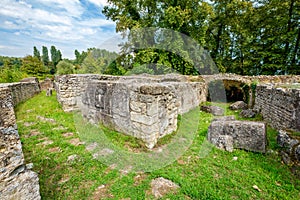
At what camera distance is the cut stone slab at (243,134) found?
3.17 meters

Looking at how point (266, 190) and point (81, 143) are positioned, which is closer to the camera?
point (266, 190)

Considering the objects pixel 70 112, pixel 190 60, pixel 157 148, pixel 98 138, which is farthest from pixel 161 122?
pixel 190 60

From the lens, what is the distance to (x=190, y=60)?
1540cm

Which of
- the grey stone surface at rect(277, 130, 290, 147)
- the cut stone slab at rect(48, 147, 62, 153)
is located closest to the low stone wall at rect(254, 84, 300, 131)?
the grey stone surface at rect(277, 130, 290, 147)

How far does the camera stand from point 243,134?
3312 millimetres

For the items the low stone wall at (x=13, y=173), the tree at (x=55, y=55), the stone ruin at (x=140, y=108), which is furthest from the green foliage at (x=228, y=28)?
the tree at (x=55, y=55)

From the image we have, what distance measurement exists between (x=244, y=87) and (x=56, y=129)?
10.2 m

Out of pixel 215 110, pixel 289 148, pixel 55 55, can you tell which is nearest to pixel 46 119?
pixel 215 110

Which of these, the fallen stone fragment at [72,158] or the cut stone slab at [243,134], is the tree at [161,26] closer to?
the cut stone slab at [243,134]

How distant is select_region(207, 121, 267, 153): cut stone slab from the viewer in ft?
10.4

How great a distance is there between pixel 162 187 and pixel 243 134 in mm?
2307

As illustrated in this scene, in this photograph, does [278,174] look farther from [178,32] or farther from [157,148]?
[178,32]

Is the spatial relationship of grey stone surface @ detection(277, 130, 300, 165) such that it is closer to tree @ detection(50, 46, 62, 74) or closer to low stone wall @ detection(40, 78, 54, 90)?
low stone wall @ detection(40, 78, 54, 90)

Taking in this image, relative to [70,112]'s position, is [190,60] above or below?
above
